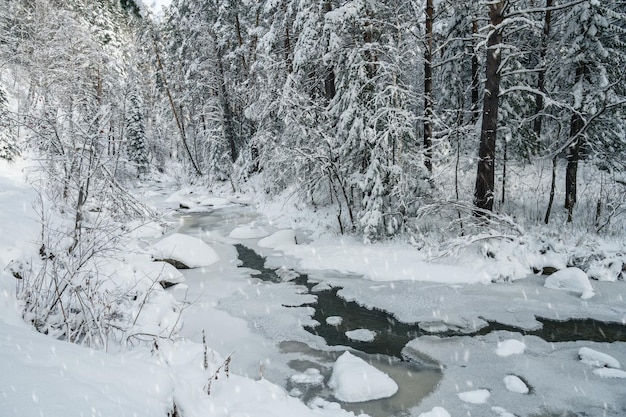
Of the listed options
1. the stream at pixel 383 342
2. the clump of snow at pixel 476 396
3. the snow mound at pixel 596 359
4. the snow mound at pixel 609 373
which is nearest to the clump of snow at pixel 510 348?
the stream at pixel 383 342

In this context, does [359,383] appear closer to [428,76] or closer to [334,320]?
[334,320]

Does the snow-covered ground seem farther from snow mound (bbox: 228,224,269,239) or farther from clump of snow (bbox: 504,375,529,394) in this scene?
snow mound (bbox: 228,224,269,239)

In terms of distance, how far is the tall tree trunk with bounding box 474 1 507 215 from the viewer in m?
9.57

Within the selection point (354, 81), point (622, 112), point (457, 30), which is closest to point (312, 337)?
point (354, 81)

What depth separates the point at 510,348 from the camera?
6.34 metres

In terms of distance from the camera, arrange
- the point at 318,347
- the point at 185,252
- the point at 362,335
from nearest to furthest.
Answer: the point at 318,347, the point at 362,335, the point at 185,252

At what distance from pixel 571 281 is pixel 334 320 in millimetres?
5381

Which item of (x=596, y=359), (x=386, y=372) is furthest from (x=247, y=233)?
(x=596, y=359)

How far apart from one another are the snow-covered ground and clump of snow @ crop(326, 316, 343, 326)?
40 millimetres

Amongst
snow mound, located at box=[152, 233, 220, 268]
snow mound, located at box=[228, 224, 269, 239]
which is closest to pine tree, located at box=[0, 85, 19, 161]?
snow mound, located at box=[152, 233, 220, 268]

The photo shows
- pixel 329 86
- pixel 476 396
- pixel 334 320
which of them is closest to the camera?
pixel 476 396

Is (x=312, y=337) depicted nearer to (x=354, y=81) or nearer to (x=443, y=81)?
(x=354, y=81)

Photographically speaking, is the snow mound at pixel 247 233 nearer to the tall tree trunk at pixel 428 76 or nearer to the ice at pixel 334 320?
the tall tree trunk at pixel 428 76

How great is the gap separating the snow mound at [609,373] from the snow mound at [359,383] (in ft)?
9.69
